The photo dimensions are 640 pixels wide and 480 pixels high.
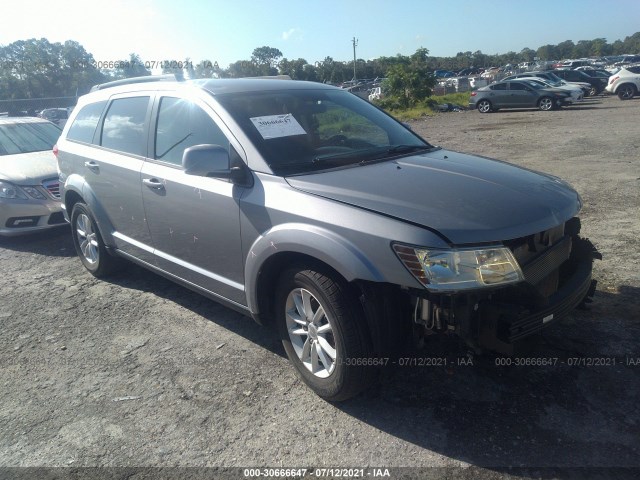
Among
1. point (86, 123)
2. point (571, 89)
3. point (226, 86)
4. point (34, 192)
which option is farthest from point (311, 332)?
point (571, 89)

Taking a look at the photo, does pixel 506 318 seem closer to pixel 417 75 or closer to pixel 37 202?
pixel 37 202

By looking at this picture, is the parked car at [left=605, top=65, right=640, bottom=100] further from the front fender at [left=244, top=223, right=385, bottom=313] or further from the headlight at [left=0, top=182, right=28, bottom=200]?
the front fender at [left=244, top=223, right=385, bottom=313]

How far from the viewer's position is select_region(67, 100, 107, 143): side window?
5.12m

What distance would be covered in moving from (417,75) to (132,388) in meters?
28.2

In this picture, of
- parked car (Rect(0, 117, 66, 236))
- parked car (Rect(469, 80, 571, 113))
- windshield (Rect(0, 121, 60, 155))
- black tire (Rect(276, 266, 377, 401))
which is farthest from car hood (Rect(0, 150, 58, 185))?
parked car (Rect(469, 80, 571, 113))

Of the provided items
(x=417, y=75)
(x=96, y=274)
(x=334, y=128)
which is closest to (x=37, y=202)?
(x=96, y=274)

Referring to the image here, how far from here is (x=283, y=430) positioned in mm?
2916

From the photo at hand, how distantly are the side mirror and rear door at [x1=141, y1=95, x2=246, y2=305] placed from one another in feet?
0.47

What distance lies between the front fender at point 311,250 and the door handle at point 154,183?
1.11 metres

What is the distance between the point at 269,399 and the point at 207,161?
4.96ft

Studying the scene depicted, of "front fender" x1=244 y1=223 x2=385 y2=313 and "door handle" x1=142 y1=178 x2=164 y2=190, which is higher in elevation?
"door handle" x1=142 y1=178 x2=164 y2=190

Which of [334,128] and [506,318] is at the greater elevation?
[334,128]

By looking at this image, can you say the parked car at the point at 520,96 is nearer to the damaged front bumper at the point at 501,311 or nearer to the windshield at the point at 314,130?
the windshield at the point at 314,130

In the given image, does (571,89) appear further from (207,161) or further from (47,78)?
(47,78)
